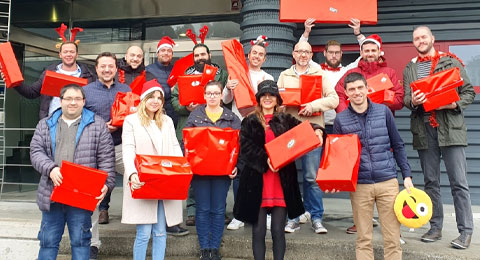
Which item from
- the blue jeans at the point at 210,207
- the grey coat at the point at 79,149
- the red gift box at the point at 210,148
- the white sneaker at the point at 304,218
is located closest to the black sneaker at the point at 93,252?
the grey coat at the point at 79,149

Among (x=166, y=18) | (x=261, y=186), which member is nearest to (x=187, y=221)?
(x=261, y=186)

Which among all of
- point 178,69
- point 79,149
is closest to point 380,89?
point 178,69

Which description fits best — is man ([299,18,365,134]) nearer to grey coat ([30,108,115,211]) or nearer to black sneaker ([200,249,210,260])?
black sneaker ([200,249,210,260])

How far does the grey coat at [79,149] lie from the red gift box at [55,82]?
0.73m

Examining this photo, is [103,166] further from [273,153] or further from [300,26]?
[300,26]

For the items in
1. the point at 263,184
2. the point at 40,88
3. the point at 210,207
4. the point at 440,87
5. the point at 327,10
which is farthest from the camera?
the point at 327,10

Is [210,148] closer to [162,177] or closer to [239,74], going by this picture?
[162,177]

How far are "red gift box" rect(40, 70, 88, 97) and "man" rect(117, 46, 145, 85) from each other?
509 millimetres

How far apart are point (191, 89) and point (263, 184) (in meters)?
1.36

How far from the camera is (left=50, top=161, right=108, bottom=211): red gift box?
3.37 meters

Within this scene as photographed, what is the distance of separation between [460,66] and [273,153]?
2265 millimetres

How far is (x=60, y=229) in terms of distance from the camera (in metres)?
3.66

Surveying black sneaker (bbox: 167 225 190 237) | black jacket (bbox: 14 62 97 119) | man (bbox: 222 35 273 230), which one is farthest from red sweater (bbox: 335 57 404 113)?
black jacket (bbox: 14 62 97 119)

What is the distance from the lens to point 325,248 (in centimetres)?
423
